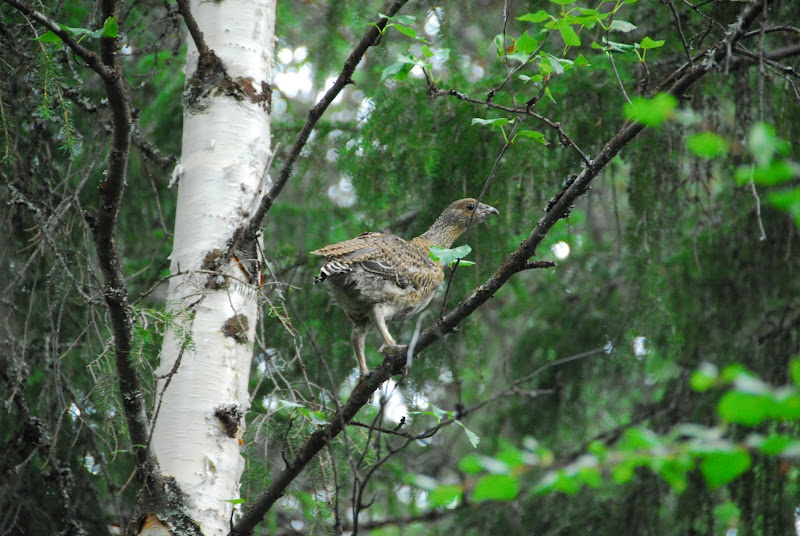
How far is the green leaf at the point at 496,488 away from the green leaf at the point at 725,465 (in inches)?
11.3

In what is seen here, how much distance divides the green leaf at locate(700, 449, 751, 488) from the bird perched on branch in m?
2.91

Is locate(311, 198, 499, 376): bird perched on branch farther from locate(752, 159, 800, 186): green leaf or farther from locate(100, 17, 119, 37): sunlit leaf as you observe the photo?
locate(752, 159, 800, 186): green leaf

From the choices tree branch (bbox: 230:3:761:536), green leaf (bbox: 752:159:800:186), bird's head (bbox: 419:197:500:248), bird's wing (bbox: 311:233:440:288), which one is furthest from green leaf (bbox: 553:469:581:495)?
bird's head (bbox: 419:197:500:248)

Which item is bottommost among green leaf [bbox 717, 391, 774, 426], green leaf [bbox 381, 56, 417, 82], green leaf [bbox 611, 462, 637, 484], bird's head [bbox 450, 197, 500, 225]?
green leaf [bbox 611, 462, 637, 484]

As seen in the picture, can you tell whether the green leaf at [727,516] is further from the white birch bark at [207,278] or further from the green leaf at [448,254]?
the green leaf at [448,254]

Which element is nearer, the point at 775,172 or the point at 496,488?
the point at 775,172

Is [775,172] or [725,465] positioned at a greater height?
[775,172]

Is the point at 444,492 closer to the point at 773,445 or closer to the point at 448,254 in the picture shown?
the point at 773,445

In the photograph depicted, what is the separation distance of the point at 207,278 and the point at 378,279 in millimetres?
1131

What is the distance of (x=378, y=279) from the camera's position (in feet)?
14.0

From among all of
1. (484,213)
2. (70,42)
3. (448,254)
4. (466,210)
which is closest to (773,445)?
(448,254)

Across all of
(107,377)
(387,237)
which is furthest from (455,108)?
(107,377)

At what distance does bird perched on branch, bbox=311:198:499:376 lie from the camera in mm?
4176

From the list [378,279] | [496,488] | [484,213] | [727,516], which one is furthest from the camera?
[727,516]
